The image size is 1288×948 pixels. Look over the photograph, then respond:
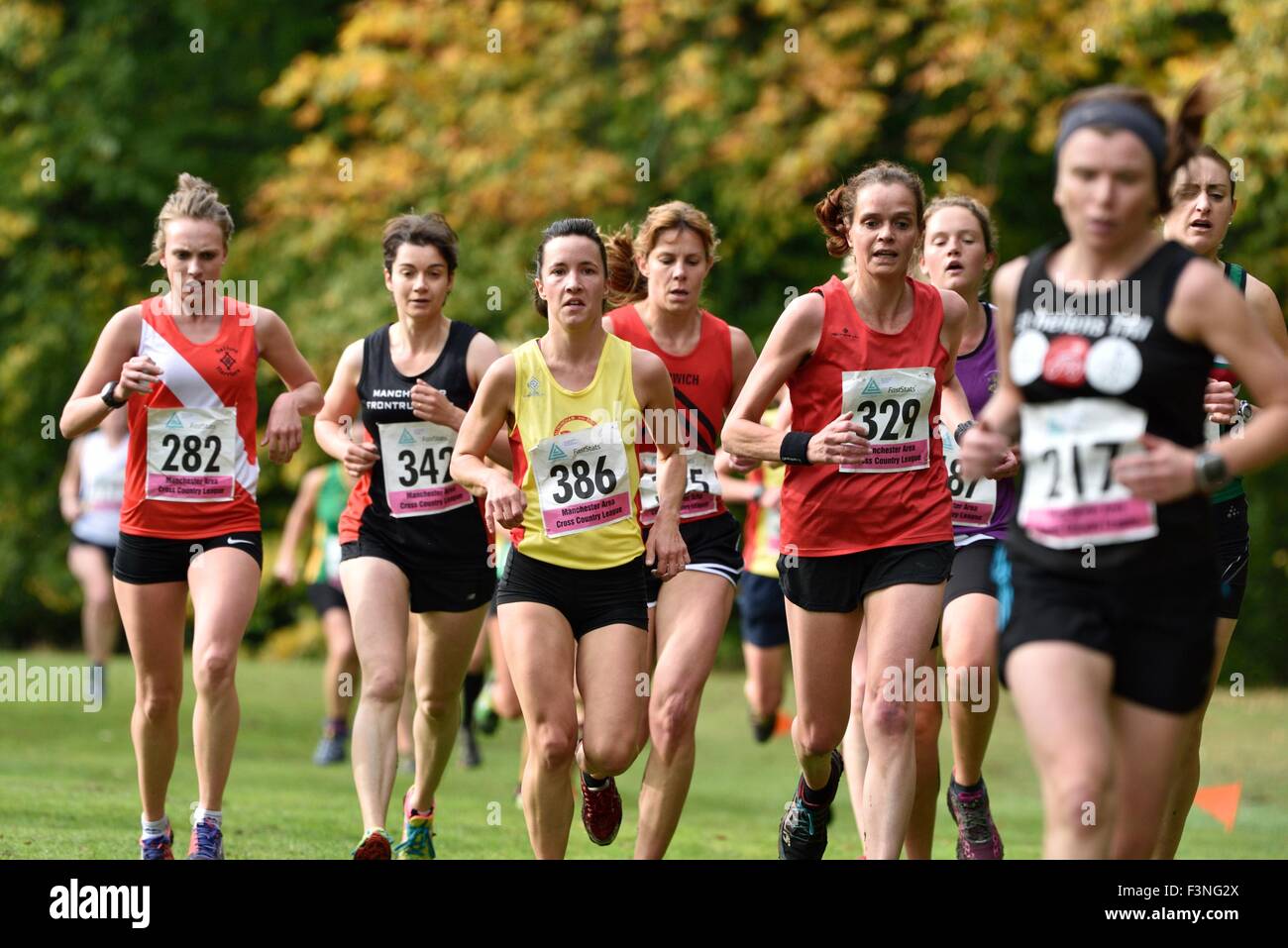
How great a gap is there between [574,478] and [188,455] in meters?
1.63

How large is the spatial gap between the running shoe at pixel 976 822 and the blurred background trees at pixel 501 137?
27.9ft

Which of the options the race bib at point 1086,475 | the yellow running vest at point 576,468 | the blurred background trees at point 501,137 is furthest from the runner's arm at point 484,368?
the blurred background trees at point 501,137

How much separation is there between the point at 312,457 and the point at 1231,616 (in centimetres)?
1426

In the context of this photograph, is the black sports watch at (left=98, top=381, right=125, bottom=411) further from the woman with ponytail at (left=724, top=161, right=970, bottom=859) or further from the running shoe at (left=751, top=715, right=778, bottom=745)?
the running shoe at (left=751, top=715, right=778, bottom=745)

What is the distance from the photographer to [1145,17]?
15.3 metres

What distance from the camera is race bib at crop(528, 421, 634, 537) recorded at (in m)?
6.23

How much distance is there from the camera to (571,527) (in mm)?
6227

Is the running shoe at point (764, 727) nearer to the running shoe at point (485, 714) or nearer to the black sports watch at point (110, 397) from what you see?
the running shoe at point (485, 714)

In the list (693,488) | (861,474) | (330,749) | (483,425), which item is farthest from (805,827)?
(330,749)

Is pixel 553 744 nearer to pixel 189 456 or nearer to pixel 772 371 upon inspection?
pixel 772 371

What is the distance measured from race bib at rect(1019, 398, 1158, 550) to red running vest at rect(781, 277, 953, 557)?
176cm

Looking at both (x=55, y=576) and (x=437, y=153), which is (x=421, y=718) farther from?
(x=55, y=576)

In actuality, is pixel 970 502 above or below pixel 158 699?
above
